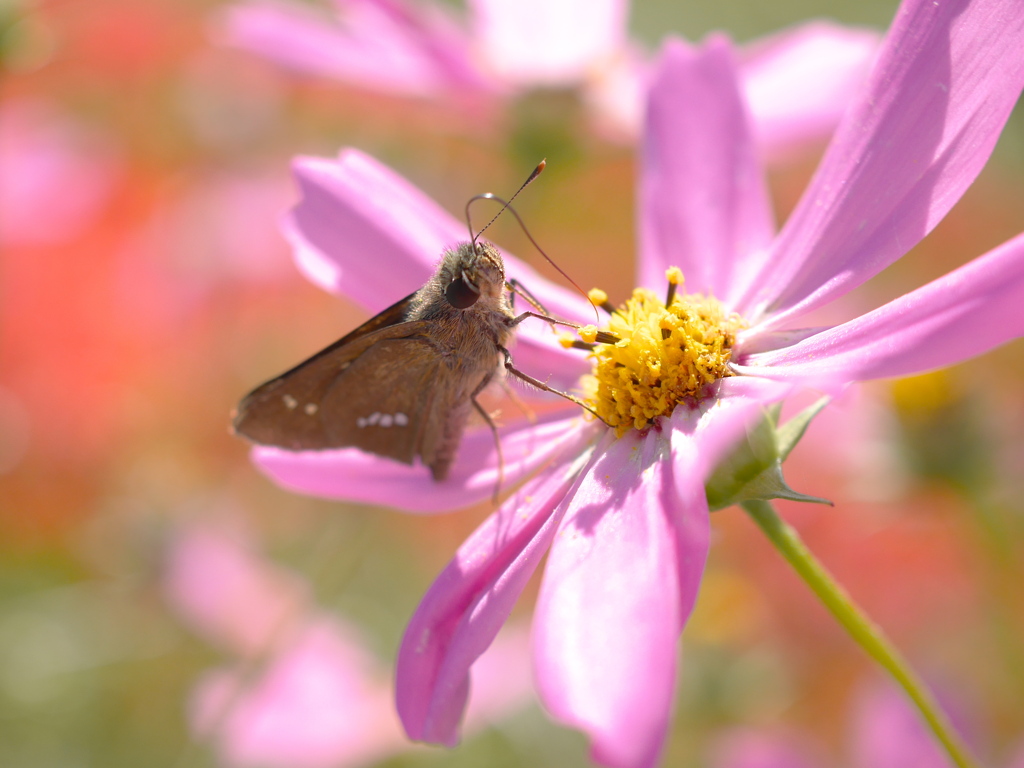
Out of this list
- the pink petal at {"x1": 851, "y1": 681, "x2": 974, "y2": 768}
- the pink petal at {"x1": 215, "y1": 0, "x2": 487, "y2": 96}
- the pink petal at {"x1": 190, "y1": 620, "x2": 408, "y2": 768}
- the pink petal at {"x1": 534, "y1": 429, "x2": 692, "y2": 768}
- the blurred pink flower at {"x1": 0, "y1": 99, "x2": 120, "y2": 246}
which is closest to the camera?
the pink petal at {"x1": 534, "y1": 429, "x2": 692, "y2": 768}

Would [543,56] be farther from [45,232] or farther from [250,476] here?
[250,476]

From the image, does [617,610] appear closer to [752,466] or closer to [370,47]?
[752,466]

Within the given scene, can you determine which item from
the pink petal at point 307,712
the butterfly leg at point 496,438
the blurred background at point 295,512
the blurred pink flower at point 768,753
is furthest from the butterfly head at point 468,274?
the pink petal at point 307,712

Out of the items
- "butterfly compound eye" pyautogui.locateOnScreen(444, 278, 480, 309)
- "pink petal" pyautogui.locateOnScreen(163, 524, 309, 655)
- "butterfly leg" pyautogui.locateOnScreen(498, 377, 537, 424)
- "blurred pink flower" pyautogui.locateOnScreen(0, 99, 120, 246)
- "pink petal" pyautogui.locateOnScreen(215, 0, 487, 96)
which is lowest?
"pink petal" pyautogui.locateOnScreen(163, 524, 309, 655)

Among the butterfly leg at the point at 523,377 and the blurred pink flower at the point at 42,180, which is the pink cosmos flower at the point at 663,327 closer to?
the butterfly leg at the point at 523,377

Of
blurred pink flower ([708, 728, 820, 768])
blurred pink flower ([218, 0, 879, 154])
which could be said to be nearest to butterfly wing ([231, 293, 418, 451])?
blurred pink flower ([218, 0, 879, 154])

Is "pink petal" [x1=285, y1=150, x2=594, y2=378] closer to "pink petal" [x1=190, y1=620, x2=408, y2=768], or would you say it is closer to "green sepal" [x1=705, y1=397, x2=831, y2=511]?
"green sepal" [x1=705, y1=397, x2=831, y2=511]
